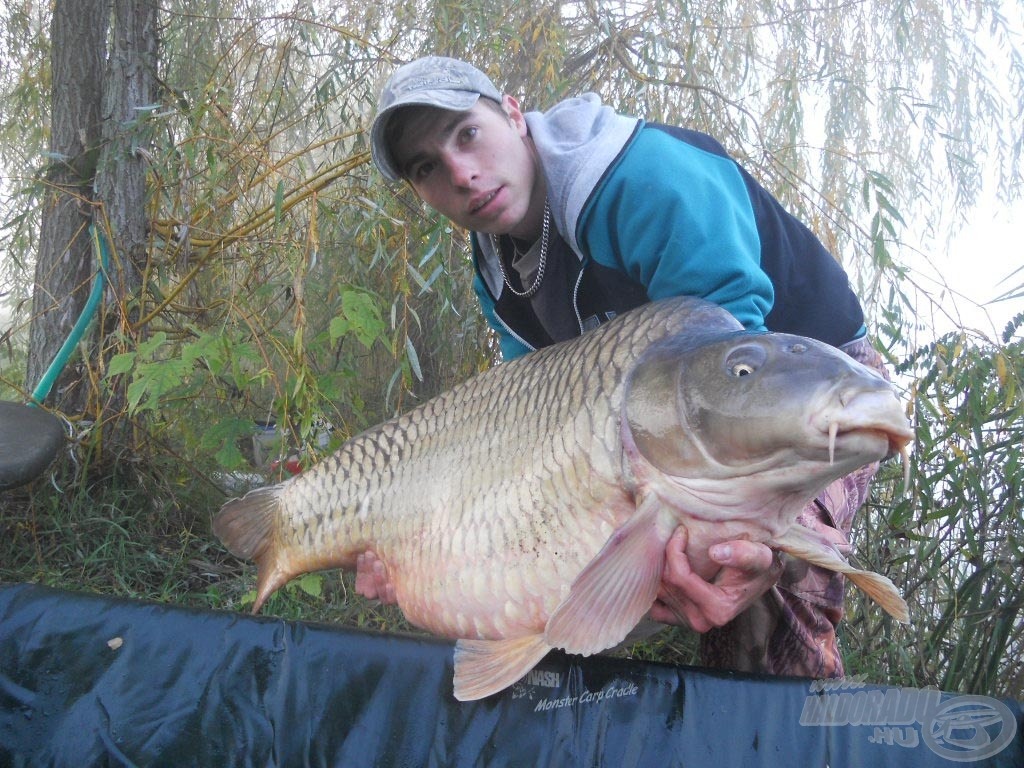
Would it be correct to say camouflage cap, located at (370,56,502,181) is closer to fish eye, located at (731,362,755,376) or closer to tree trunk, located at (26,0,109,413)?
fish eye, located at (731,362,755,376)

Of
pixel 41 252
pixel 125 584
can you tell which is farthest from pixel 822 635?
pixel 41 252

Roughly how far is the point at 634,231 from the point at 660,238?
0.04 metres

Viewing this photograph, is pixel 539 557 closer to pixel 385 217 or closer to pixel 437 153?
pixel 437 153

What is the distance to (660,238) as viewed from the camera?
1.10 metres

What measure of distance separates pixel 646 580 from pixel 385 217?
3.71ft

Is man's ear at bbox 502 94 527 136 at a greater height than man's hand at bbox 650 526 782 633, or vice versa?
man's ear at bbox 502 94 527 136

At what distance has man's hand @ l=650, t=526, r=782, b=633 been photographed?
0.91 m

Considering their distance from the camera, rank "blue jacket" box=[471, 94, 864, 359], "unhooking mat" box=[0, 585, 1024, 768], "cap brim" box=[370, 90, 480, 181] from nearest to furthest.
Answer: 1. "unhooking mat" box=[0, 585, 1024, 768]
2. "blue jacket" box=[471, 94, 864, 359]
3. "cap brim" box=[370, 90, 480, 181]

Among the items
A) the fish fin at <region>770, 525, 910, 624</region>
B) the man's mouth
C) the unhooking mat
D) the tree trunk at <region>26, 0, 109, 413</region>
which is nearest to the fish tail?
the fish fin at <region>770, 525, 910, 624</region>

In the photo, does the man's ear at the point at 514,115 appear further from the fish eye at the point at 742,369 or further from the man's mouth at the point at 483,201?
the fish eye at the point at 742,369

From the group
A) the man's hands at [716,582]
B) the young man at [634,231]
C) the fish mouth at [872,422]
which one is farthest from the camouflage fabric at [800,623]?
the fish mouth at [872,422]

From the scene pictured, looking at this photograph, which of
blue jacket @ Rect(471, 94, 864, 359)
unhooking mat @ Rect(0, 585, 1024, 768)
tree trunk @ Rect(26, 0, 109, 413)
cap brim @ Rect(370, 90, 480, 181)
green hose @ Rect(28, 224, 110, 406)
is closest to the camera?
unhooking mat @ Rect(0, 585, 1024, 768)

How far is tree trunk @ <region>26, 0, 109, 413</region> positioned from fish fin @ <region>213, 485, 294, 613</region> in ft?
3.46

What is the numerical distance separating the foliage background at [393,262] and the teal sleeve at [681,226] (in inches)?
25.2
